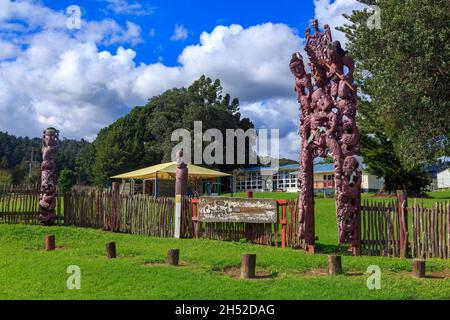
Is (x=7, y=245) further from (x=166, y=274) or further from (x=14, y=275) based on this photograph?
(x=166, y=274)

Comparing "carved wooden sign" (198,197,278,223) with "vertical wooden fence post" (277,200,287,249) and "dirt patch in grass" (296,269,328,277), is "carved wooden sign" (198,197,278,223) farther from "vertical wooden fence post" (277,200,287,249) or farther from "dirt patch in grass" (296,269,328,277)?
"dirt patch in grass" (296,269,328,277)

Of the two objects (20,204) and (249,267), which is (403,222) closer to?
(249,267)

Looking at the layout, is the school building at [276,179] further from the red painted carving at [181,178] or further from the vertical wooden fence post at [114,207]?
the red painted carving at [181,178]

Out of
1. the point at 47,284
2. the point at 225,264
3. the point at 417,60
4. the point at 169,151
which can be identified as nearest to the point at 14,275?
the point at 47,284

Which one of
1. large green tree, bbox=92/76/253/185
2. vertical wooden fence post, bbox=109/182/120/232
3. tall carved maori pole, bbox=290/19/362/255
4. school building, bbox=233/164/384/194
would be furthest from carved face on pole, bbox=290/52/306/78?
school building, bbox=233/164/384/194

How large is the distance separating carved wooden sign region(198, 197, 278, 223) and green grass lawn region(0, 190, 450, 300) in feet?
2.64

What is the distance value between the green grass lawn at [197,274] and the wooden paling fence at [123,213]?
1744 mm

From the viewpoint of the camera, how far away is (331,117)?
11.6 m

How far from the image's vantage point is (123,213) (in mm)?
15734

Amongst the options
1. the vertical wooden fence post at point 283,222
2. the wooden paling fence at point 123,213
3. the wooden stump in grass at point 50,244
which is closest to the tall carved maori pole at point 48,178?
the wooden paling fence at point 123,213

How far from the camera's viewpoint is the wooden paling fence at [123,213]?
1477 centimetres

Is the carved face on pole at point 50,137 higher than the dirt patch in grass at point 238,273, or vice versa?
the carved face on pole at point 50,137

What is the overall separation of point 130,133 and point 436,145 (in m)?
42.7

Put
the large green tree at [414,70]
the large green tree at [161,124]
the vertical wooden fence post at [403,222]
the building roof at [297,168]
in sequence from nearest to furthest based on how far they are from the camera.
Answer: the vertical wooden fence post at [403,222], the large green tree at [414,70], the large green tree at [161,124], the building roof at [297,168]
